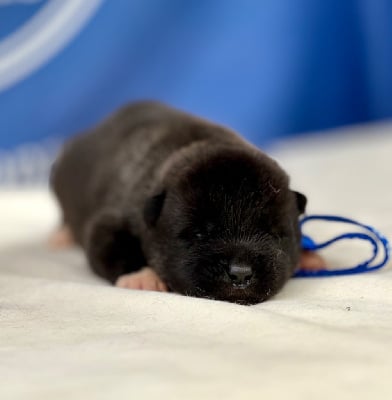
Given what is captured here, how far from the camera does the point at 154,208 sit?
206 centimetres

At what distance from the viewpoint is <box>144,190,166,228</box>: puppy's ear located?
81.1 inches

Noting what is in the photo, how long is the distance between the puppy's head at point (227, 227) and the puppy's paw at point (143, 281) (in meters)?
0.04

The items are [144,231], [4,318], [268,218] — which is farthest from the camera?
[144,231]

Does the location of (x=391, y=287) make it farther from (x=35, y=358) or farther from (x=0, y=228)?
(x=0, y=228)

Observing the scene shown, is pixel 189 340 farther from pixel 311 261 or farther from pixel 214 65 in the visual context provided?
pixel 214 65

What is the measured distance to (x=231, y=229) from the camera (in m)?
1.85

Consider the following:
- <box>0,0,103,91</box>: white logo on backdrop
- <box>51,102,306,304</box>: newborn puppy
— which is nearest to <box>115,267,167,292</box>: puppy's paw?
<box>51,102,306,304</box>: newborn puppy

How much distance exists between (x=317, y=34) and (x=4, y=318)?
416 centimetres

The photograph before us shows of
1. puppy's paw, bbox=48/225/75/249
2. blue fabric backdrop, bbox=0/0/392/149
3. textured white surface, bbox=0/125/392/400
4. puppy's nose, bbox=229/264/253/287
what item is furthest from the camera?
blue fabric backdrop, bbox=0/0/392/149

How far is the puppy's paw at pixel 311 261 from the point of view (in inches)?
84.8

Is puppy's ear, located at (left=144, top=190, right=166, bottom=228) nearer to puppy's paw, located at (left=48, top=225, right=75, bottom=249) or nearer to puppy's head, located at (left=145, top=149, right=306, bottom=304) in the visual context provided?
puppy's head, located at (left=145, top=149, right=306, bottom=304)

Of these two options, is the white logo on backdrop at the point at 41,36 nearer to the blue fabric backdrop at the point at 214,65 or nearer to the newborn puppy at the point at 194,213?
the blue fabric backdrop at the point at 214,65

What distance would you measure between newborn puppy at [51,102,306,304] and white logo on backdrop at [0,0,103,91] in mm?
2052

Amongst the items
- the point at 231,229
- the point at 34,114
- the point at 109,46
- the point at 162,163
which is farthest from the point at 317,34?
the point at 231,229
